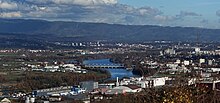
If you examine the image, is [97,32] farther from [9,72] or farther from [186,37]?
[9,72]

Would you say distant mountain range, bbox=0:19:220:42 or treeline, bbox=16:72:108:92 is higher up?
treeline, bbox=16:72:108:92

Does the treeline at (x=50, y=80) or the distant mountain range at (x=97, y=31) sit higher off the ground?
the treeline at (x=50, y=80)

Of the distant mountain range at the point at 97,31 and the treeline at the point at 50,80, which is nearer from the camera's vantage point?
the treeline at the point at 50,80

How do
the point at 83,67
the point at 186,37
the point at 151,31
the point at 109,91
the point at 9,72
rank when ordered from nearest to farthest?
the point at 109,91
the point at 9,72
the point at 83,67
the point at 186,37
the point at 151,31

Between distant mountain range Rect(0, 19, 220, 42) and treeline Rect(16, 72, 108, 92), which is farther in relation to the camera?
distant mountain range Rect(0, 19, 220, 42)

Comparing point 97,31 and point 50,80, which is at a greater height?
point 50,80

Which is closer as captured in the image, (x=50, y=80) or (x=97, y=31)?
(x=50, y=80)

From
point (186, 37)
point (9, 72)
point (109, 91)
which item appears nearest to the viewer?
point (109, 91)

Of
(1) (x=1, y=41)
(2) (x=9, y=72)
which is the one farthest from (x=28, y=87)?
(1) (x=1, y=41)
